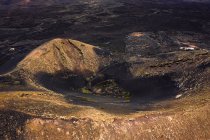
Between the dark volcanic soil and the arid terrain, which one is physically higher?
the arid terrain

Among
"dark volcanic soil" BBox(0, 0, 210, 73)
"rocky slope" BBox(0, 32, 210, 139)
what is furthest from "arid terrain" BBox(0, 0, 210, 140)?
"dark volcanic soil" BBox(0, 0, 210, 73)

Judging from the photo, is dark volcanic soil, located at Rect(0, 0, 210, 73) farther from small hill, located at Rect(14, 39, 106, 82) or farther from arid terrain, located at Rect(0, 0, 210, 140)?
small hill, located at Rect(14, 39, 106, 82)

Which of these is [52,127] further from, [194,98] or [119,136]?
[194,98]

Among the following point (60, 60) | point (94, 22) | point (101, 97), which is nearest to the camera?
point (101, 97)

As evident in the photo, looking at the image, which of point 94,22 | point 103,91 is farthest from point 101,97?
point 94,22

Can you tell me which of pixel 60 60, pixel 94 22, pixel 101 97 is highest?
pixel 60 60

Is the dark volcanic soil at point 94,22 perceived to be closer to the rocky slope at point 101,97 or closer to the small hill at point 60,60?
the small hill at point 60,60

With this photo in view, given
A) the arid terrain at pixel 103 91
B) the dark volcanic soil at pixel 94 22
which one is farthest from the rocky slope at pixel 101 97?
the dark volcanic soil at pixel 94 22

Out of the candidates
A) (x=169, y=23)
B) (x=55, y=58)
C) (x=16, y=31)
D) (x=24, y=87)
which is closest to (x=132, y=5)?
(x=169, y=23)

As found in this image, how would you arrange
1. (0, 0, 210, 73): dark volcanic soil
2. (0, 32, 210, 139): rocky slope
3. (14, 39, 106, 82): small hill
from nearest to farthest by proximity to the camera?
(0, 32, 210, 139): rocky slope < (14, 39, 106, 82): small hill < (0, 0, 210, 73): dark volcanic soil

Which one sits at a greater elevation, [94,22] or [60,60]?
[60,60]

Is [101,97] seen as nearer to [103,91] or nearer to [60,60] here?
[103,91]
